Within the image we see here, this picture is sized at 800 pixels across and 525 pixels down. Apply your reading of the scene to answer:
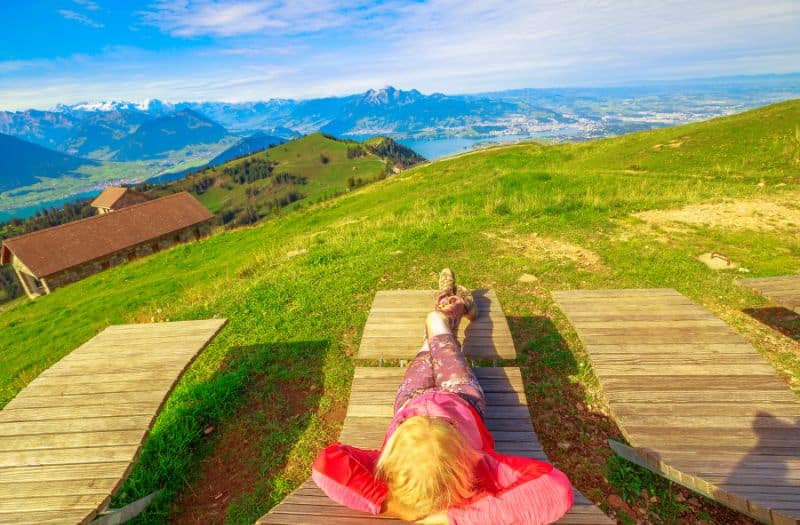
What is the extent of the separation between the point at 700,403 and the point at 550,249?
6852 mm

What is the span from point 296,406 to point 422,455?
4.39 metres

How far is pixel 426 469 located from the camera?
198 cm

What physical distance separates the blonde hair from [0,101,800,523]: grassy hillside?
2.97 metres

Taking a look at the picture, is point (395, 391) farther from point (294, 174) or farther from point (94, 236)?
point (294, 174)

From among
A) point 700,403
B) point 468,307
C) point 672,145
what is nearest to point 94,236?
point 468,307

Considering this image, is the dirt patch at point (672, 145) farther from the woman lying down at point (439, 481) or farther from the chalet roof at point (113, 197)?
the chalet roof at point (113, 197)

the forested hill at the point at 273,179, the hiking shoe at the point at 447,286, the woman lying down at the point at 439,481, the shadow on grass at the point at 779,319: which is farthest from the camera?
the forested hill at the point at 273,179

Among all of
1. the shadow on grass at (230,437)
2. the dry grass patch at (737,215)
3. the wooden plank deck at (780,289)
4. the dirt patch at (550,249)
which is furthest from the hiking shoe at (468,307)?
the dry grass patch at (737,215)

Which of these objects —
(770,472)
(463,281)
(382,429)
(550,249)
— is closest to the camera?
(770,472)

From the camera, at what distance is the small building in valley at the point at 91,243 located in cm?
4025

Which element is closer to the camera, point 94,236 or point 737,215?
point 737,215

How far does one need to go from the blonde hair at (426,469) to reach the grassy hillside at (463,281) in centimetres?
297

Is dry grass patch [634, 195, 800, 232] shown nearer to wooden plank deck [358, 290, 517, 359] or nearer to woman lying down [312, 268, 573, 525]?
wooden plank deck [358, 290, 517, 359]

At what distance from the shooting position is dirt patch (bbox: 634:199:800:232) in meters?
10.6
